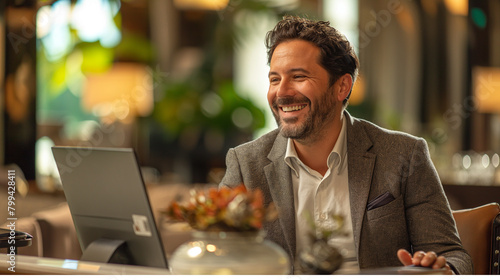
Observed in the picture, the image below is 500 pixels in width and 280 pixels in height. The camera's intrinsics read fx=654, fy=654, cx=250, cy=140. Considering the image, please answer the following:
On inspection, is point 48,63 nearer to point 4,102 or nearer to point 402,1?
point 4,102

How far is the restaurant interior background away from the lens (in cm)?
677

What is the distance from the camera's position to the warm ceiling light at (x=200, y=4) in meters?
7.14

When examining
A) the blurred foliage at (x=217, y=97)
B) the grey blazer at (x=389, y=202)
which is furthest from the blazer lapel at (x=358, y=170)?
the blurred foliage at (x=217, y=97)

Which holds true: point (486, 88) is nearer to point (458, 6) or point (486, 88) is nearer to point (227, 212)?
point (458, 6)

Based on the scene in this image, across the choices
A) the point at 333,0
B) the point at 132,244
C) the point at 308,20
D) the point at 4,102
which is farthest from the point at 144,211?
the point at 333,0

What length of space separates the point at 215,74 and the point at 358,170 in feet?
17.2

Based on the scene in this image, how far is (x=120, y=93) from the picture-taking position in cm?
666

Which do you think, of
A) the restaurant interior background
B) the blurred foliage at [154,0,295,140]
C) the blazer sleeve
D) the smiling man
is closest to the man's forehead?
the smiling man

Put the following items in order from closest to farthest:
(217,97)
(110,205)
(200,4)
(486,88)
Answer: (110,205)
(486,88)
(217,97)
(200,4)

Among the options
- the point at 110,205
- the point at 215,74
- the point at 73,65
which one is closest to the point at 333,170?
the point at 110,205

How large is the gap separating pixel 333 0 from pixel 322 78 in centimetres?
574

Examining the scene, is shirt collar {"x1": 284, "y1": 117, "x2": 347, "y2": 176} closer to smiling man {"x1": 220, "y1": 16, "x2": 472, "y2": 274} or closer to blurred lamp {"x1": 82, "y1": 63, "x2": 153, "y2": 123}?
smiling man {"x1": 220, "y1": 16, "x2": 472, "y2": 274}

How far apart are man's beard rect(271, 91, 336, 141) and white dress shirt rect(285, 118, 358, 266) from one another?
8cm

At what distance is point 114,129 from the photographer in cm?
716
